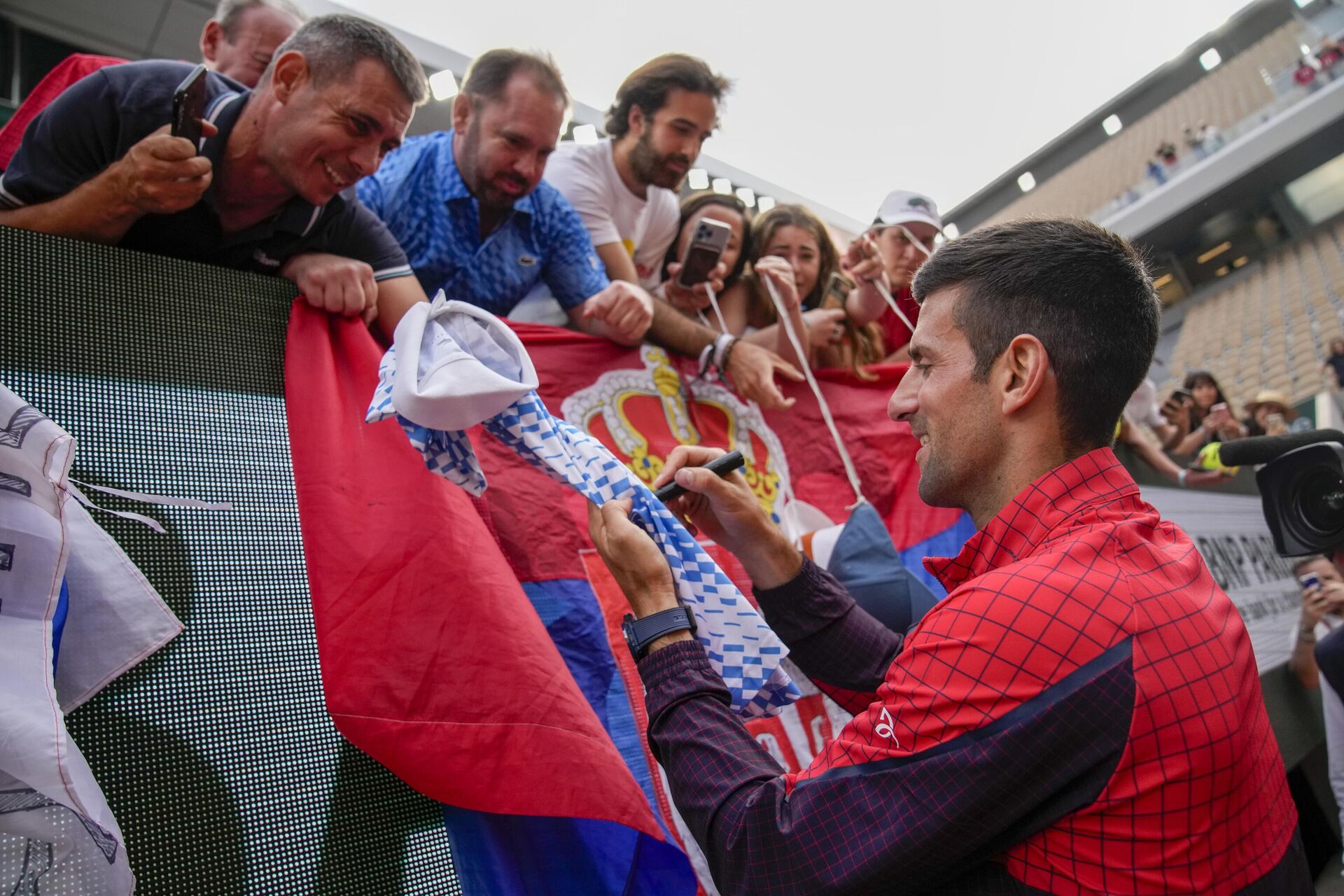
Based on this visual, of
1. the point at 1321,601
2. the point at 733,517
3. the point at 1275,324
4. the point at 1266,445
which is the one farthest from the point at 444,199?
the point at 1275,324

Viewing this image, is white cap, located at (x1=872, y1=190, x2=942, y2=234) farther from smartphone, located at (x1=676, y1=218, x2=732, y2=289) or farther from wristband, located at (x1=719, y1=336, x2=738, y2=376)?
wristband, located at (x1=719, y1=336, x2=738, y2=376)

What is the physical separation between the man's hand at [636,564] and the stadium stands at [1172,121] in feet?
54.6

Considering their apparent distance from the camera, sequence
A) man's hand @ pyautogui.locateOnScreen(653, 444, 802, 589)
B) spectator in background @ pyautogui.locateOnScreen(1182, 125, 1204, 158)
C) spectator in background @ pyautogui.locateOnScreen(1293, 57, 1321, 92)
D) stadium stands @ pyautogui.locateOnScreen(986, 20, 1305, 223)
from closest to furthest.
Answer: man's hand @ pyautogui.locateOnScreen(653, 444, 802, 589), spectator in background @ pyautogui.locateOnScreen(1293, 57, 1321, 92), spectator in background @ pyautogui.locateOnScreen(1182, 125, 1204, 158), stadium stands @ pyautogui.locateOnScreen(986, 20, 1305, 223)

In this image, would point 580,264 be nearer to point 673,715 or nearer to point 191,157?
point 191,157

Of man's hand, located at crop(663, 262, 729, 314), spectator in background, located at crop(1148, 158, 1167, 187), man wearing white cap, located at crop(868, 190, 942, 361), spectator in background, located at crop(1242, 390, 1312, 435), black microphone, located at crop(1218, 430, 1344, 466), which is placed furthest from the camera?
spectator in background, located at crop(1148, 158, 1167, 187)

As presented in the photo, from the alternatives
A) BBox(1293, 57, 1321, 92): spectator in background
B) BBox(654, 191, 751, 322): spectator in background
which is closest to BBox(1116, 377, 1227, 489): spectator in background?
BBox(654, 191, 751, 322): spectator in background

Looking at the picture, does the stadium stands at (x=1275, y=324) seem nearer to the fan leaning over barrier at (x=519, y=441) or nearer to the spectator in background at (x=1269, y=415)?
the spectator in background at (x=1269, y=415)

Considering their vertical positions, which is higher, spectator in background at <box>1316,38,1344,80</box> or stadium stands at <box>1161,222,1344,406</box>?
spectator in background at <box>1316,38,1344,80</box>

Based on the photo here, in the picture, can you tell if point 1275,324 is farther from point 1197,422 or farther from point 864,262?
point 864,262

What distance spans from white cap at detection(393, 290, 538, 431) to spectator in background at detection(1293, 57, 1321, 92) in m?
16.7

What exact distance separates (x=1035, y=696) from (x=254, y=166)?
4.75 ft

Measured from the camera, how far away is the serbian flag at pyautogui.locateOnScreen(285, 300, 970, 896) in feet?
3.65

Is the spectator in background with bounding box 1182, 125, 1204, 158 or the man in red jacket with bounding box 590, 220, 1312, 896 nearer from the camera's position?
the man in red jacket with bounding box 590, 220, 1312, 896

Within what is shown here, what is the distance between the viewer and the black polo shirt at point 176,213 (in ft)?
4.28
